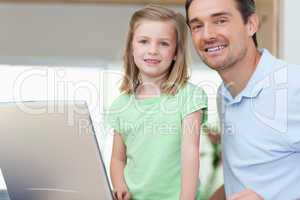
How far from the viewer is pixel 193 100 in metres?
1.07

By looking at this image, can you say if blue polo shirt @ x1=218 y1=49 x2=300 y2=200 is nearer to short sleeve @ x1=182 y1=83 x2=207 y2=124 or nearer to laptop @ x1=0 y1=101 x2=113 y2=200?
short sleeve @ x1=182 y1=83 x2=207 y2=124

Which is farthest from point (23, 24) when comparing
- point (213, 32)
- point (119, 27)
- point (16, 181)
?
point (16, 181)

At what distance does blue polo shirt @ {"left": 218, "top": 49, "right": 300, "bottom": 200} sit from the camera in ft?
3.47

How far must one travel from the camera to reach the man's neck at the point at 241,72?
113 centimetres

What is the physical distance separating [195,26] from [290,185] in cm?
40

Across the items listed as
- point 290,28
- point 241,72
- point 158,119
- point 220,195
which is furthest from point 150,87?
point 290,28

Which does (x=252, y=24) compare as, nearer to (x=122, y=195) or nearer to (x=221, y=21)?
(x=221, y=21)

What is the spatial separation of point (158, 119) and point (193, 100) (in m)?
0.08

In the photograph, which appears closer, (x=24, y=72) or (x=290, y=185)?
(x=290, y=185)

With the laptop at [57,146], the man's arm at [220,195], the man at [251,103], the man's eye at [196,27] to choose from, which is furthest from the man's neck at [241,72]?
the laptop at [57,146]

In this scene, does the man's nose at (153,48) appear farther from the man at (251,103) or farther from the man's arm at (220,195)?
the man's arm at (220,195)

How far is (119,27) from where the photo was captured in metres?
1.68

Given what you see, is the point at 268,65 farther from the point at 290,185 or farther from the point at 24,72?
the point at 24,72

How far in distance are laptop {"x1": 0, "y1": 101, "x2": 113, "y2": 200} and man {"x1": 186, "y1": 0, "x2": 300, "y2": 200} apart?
0.39 m
